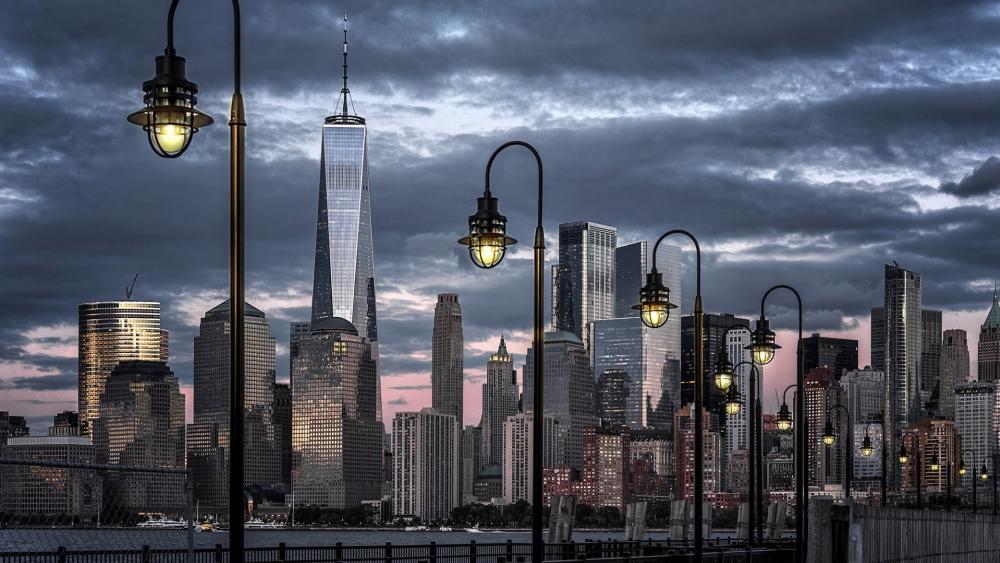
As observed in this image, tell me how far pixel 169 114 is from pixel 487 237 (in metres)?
8.32

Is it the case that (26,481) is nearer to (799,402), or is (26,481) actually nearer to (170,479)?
(170,479)

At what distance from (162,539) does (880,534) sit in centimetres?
1523

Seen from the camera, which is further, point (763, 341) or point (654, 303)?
point (763, 341)

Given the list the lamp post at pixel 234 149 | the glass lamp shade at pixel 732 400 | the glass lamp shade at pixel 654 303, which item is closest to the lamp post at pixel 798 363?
the glass lamp shade at pixel 732 400

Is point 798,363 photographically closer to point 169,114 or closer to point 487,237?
point 487,237

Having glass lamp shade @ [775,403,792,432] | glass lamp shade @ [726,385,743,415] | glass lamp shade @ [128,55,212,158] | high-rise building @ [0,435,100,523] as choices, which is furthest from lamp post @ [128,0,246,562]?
glass lamp shade @ [775,403,792,432]

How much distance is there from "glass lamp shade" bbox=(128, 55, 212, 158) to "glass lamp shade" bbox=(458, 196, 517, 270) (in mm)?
7959

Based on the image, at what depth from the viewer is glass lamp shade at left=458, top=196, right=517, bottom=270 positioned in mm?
23891

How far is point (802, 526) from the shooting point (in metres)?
43.0

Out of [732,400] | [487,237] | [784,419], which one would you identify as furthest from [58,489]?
[784,419]

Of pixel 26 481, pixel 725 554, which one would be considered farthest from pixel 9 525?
pixel 725 554

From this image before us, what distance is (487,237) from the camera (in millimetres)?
23859

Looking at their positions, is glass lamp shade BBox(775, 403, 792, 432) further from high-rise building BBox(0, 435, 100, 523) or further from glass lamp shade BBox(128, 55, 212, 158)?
glass lamp shade BBox(128, 55, 212, 158)

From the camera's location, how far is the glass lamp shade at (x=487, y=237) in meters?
23.9
